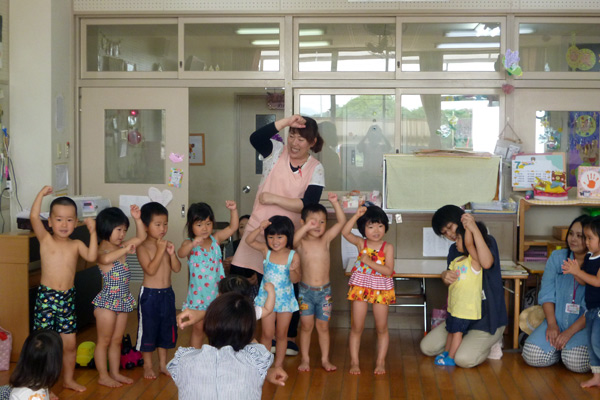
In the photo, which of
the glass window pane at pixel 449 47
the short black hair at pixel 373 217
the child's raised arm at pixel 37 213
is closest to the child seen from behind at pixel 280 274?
the short black hair at pixel 373 217

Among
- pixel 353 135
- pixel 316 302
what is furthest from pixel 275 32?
pixel 316 302

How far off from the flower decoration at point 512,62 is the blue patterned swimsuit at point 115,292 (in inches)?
133

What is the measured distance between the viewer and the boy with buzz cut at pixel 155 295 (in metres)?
4.25

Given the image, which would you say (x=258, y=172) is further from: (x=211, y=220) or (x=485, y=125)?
(x=211, y=220)

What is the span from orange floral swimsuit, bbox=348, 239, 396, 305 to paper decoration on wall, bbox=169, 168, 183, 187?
217cm

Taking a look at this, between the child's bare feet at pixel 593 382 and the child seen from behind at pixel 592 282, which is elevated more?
the child seen from behind at pixel 592 282

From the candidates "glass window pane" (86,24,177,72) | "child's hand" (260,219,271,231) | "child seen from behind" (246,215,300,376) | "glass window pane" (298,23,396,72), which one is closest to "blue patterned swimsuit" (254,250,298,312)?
"child seen from behind" (246,215,300,376)

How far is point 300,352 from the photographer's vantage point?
4871mm

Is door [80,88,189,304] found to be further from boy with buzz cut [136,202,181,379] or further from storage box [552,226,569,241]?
storage box [552,226,569,241]

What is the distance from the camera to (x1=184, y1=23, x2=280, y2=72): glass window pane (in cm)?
605

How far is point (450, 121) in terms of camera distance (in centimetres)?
603

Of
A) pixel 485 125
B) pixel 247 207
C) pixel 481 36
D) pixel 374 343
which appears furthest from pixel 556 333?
pixel 247 207

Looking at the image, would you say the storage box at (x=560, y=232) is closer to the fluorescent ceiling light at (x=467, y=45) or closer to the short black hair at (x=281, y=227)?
the fluorescent ceiling light at (x=467, y=45)

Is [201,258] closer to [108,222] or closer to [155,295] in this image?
[155,295]
